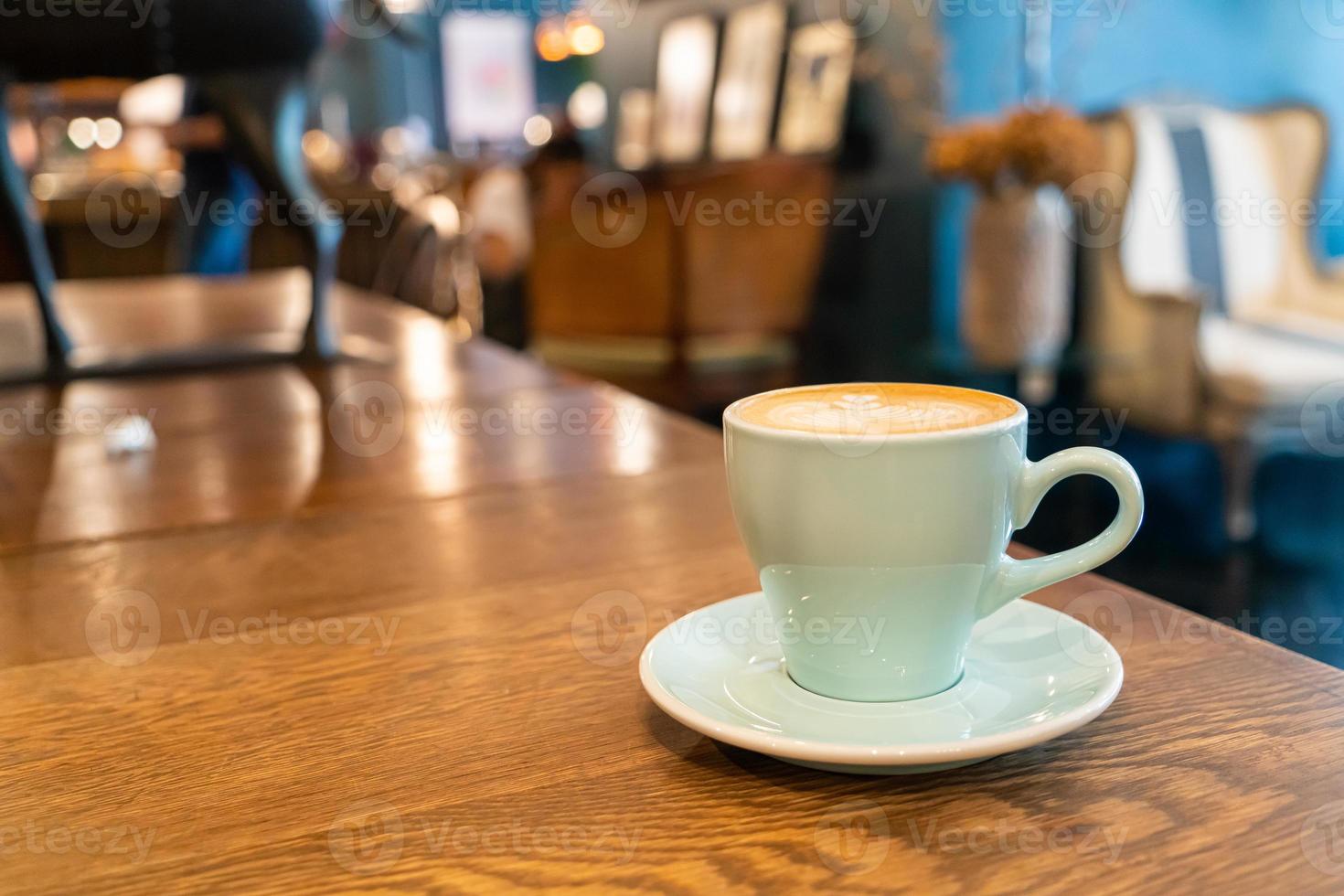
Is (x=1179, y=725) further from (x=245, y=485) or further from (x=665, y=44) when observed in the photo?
(x=665, y=44)

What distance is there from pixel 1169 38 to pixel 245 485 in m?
3.27

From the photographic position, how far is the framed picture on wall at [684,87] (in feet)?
14.3

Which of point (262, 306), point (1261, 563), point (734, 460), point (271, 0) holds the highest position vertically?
point (271, 0)

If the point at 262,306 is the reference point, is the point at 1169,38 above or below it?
above


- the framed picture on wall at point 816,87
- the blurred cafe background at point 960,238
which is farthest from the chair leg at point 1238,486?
the framed picture on wall at point 816,87

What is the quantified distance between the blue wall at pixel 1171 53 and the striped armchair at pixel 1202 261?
34cm

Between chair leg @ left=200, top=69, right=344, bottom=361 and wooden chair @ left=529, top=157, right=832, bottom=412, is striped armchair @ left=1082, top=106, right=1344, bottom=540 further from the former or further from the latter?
chair leg @ left=200, top=69, right=344, bottom=361

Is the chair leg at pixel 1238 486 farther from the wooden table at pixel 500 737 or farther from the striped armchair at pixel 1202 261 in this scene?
the wooden table at pixel 500 737

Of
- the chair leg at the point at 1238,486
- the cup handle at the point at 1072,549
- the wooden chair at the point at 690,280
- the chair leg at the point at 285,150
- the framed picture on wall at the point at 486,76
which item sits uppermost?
the framed picture on wall at the point at 486,76

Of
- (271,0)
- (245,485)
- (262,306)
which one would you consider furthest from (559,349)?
(245,485)

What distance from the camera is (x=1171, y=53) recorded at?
330 cm

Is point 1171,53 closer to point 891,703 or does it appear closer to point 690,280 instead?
point 690,280

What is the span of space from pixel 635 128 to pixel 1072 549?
481 cm

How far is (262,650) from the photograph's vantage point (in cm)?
43
